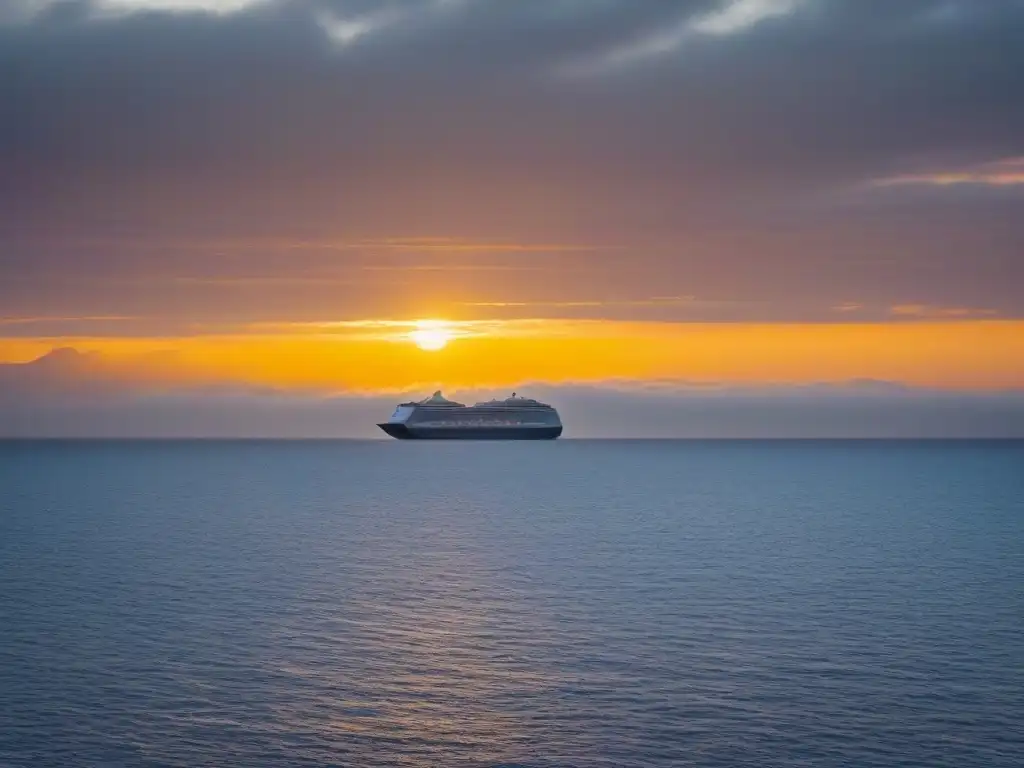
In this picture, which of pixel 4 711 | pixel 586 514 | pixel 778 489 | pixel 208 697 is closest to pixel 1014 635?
pixel 208 697

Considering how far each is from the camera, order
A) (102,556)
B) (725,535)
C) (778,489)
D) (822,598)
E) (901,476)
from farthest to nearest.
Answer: (901,476), (778,489), (725,535), (102,556), (822,598)

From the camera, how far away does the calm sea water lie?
2945cm

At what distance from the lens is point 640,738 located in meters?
29.6

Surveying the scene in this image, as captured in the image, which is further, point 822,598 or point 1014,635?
point 822,598

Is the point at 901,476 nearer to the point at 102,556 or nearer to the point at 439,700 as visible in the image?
the point at 102,556

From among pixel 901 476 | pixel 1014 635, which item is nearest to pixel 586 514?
pixel 1014 635

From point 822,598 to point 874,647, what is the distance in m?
12.4

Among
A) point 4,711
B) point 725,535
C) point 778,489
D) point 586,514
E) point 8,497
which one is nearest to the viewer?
point 4,711

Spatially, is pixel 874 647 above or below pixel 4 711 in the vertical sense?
above

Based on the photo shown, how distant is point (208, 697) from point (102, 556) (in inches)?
1530

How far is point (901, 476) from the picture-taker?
19425 centimetres

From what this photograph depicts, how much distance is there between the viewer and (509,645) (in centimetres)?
4119

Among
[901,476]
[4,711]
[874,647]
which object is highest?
[901,476]

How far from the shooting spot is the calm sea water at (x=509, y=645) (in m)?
29.5
